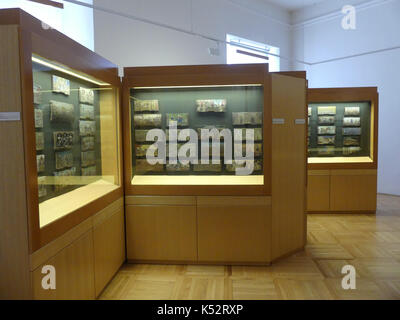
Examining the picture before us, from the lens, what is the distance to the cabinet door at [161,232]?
3.78 metres

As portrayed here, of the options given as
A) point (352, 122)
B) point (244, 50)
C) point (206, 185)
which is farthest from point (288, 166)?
point (244, 50)

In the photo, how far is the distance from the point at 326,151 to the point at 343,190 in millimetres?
829

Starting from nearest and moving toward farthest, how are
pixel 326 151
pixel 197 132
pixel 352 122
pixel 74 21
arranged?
pixel 197 132 < pixel 74 21 < pixel 352 122 < pixel 326 151

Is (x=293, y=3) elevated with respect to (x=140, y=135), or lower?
elevated

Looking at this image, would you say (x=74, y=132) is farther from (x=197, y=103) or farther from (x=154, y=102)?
(x=197, y=103)

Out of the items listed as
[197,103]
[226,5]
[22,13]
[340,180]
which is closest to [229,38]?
[226,5]

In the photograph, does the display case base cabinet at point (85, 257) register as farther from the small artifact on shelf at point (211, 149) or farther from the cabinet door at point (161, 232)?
the small artifact on shelf at point (211, 149)

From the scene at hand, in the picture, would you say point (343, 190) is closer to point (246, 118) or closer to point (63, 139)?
point (246, 118)

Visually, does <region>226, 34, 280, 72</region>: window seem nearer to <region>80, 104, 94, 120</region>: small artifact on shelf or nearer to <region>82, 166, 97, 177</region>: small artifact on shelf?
<region>80, 104, 94, 120</region>: small artifact on shelf

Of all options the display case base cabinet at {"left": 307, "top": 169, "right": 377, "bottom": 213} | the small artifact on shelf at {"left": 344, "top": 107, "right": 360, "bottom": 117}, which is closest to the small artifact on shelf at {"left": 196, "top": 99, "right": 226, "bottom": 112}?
the display case base cabinet at {"left": 307, "top": 169, "right": 377, "bottom": 213}

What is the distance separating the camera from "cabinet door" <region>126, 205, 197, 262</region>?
378 cm

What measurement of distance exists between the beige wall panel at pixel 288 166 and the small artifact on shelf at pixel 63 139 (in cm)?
217

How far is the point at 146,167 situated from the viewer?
3.93 meters

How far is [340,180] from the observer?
248 inches
